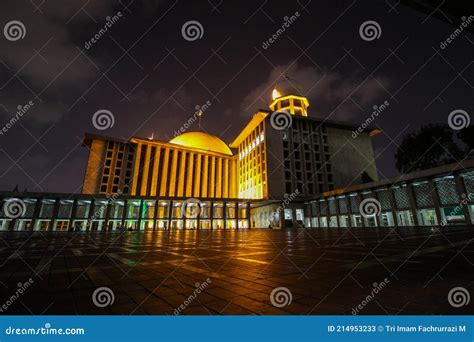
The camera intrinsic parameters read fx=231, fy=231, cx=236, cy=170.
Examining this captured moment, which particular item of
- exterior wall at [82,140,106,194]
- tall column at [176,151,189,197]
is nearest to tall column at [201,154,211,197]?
tall column at [176,151,189,197]

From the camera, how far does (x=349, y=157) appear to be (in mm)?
59375

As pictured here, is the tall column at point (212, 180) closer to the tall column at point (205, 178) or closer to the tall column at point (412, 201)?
the tall column at point (205, 178)

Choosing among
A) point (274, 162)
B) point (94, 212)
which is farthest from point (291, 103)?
point (94, 212)

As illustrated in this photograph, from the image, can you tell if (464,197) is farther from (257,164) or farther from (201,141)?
(201,141)

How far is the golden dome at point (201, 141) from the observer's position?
7869 cm

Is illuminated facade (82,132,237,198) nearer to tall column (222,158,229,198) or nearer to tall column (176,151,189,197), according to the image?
tall column (176,151,189,197)

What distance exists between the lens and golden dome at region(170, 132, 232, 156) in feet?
258

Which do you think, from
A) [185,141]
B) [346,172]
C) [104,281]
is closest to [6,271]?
[104,281]

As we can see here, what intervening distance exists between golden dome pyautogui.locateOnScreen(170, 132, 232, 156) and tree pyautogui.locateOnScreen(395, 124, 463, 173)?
48.7 meters

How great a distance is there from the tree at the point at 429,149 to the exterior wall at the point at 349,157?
13.3 metres

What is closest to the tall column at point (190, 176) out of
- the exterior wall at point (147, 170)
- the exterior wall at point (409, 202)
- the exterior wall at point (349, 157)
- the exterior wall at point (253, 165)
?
the exterior wall at point (147, 170)

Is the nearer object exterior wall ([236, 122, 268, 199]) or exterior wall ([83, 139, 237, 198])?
exterior wall ([236, 122, 268, 199])

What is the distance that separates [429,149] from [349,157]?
19.5 meters

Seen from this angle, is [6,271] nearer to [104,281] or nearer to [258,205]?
[104,281]
